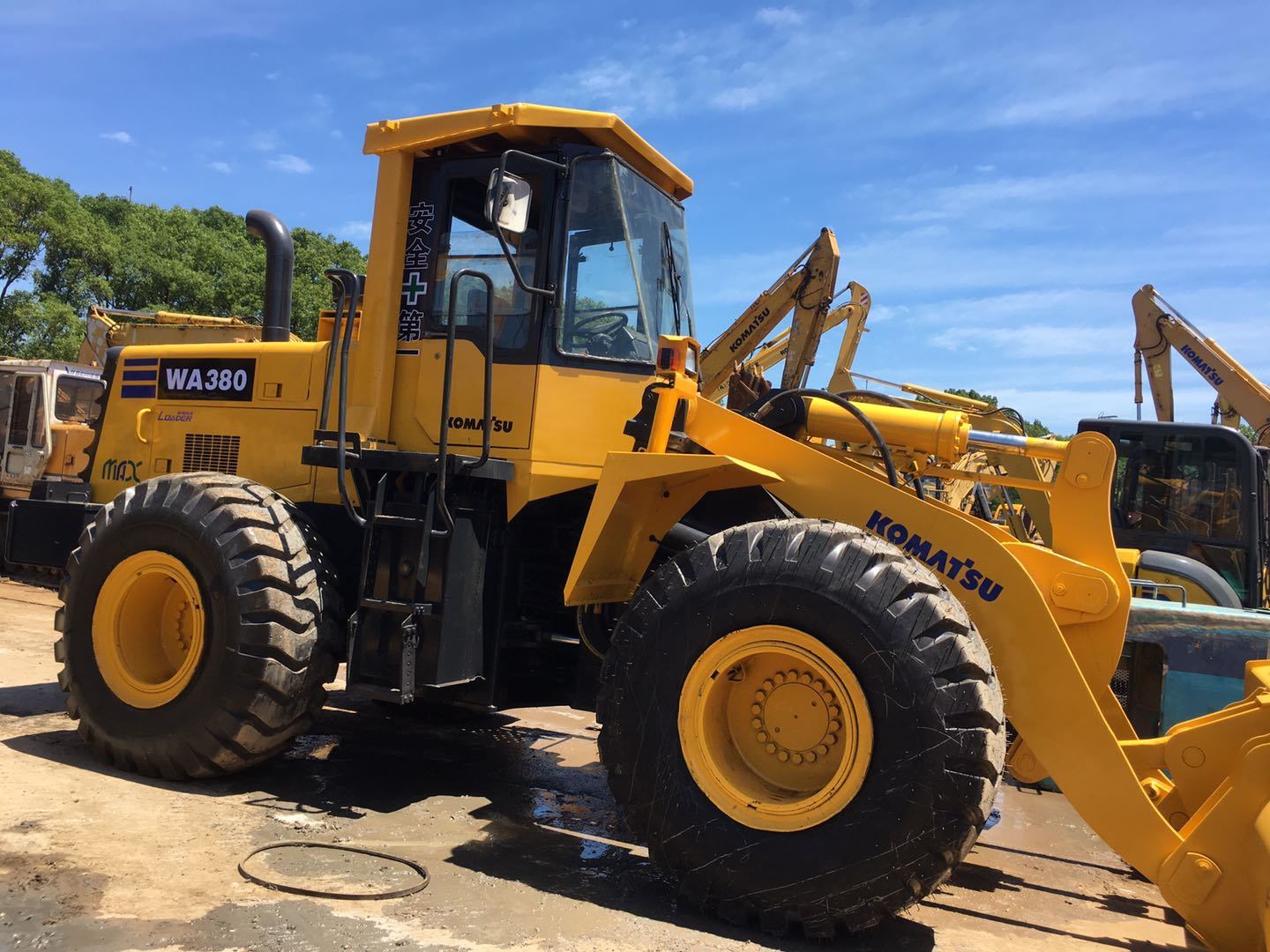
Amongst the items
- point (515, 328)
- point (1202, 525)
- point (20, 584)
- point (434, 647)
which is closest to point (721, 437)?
point (515, 328)

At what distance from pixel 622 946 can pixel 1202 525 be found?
7.23m

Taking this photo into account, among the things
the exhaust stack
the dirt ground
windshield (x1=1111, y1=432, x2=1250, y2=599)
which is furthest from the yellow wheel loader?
windshield (x1=1111, y1=432, x2=1250, y2=599)

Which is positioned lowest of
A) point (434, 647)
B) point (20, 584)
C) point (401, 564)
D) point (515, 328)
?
point (20, 584)

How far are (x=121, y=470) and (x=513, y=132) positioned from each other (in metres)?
3.43

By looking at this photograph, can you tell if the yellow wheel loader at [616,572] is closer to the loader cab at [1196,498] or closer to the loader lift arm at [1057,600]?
the loader lift arm at [1057,600]

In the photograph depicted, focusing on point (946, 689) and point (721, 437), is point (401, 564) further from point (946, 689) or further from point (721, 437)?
point (946, 689)

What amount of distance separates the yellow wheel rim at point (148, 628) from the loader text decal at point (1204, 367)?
14609mm

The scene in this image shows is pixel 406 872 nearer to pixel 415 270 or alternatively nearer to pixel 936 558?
pixel 936 558

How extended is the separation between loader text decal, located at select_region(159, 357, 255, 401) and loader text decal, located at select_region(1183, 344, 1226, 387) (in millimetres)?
14003

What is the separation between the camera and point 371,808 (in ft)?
15.6

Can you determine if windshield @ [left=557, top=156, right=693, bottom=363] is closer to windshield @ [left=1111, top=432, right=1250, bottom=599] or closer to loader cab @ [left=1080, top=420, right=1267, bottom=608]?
loader cab @ [left=1080, top=420, right=1267, bottom=608]

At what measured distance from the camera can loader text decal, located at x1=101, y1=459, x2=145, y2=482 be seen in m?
6.16

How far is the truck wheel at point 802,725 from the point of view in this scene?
3.29 metres

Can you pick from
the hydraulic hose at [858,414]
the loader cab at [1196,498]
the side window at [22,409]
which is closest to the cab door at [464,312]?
the hydraulic hose at [858,414]
